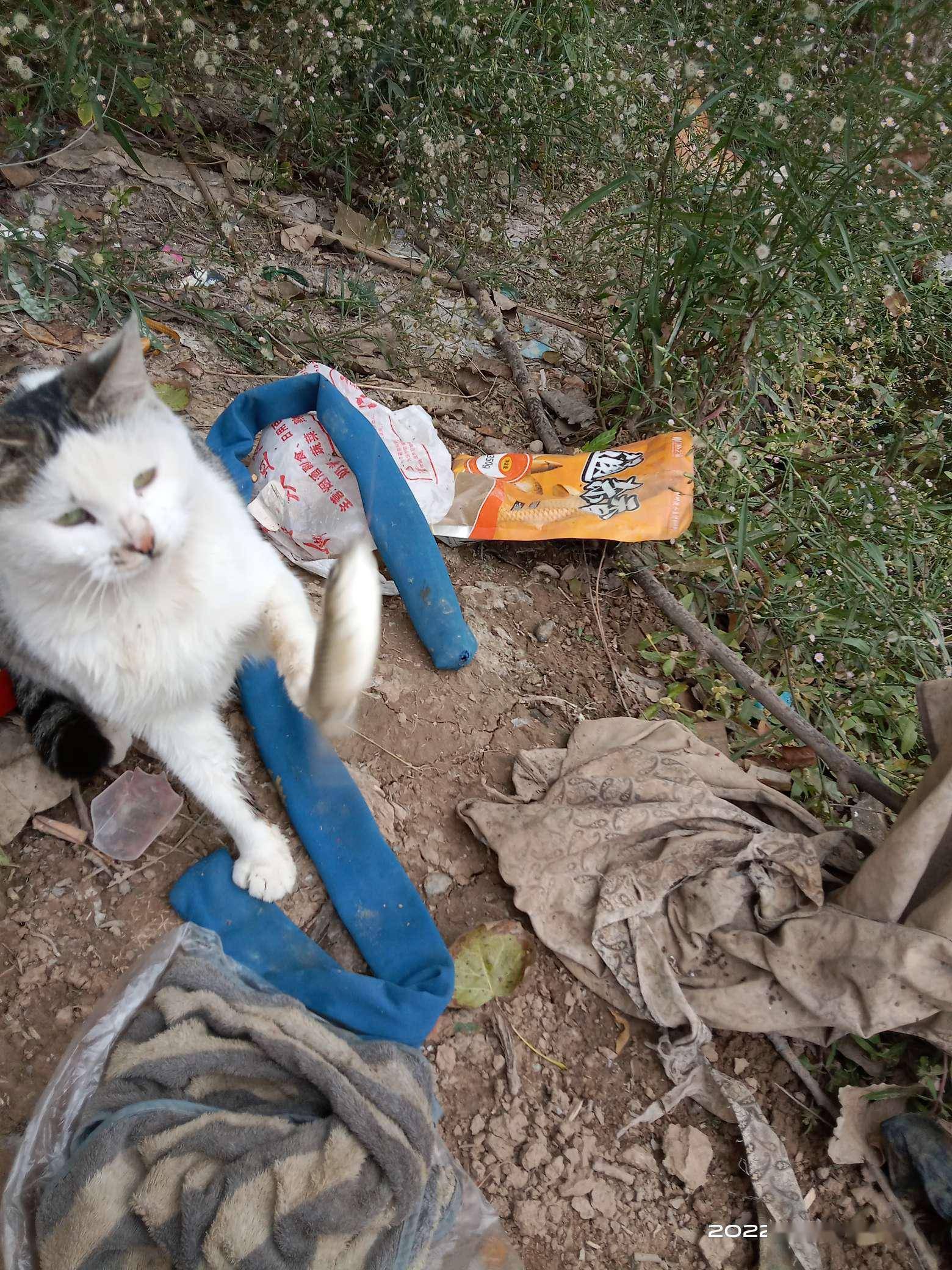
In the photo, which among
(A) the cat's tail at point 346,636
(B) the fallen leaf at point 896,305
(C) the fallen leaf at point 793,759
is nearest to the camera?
(A) the cat's tail at point 346,636

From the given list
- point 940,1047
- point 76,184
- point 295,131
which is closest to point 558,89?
point 295,131

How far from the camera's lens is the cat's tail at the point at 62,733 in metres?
1.70

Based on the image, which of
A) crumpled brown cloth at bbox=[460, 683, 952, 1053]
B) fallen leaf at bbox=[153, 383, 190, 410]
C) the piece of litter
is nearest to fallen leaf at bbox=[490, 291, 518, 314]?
fallen leaf at bbox=[153, 383, 190, 410]

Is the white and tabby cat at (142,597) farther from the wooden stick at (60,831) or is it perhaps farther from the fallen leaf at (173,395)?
the fallen leaf at (173,395)

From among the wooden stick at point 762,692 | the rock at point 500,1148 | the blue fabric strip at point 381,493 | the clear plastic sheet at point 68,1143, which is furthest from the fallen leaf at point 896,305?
the clear plastic sheet at point 68,1143

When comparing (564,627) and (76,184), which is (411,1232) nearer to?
(564,627)

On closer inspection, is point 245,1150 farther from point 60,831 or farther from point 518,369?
point 518,369

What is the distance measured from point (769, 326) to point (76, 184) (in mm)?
2776

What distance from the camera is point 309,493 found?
247 cm

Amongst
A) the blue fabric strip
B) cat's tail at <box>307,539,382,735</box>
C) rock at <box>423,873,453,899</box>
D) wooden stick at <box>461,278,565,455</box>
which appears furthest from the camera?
wooden stick at <box>461,278,565,455</box>

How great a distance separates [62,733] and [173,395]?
138cm

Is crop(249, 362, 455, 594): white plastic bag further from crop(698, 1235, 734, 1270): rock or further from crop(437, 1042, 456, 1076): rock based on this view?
crop(698, 1235, 734, 1270): rock

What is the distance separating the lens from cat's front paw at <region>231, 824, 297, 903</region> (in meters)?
1.82

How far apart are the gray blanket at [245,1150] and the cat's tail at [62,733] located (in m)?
0.50
